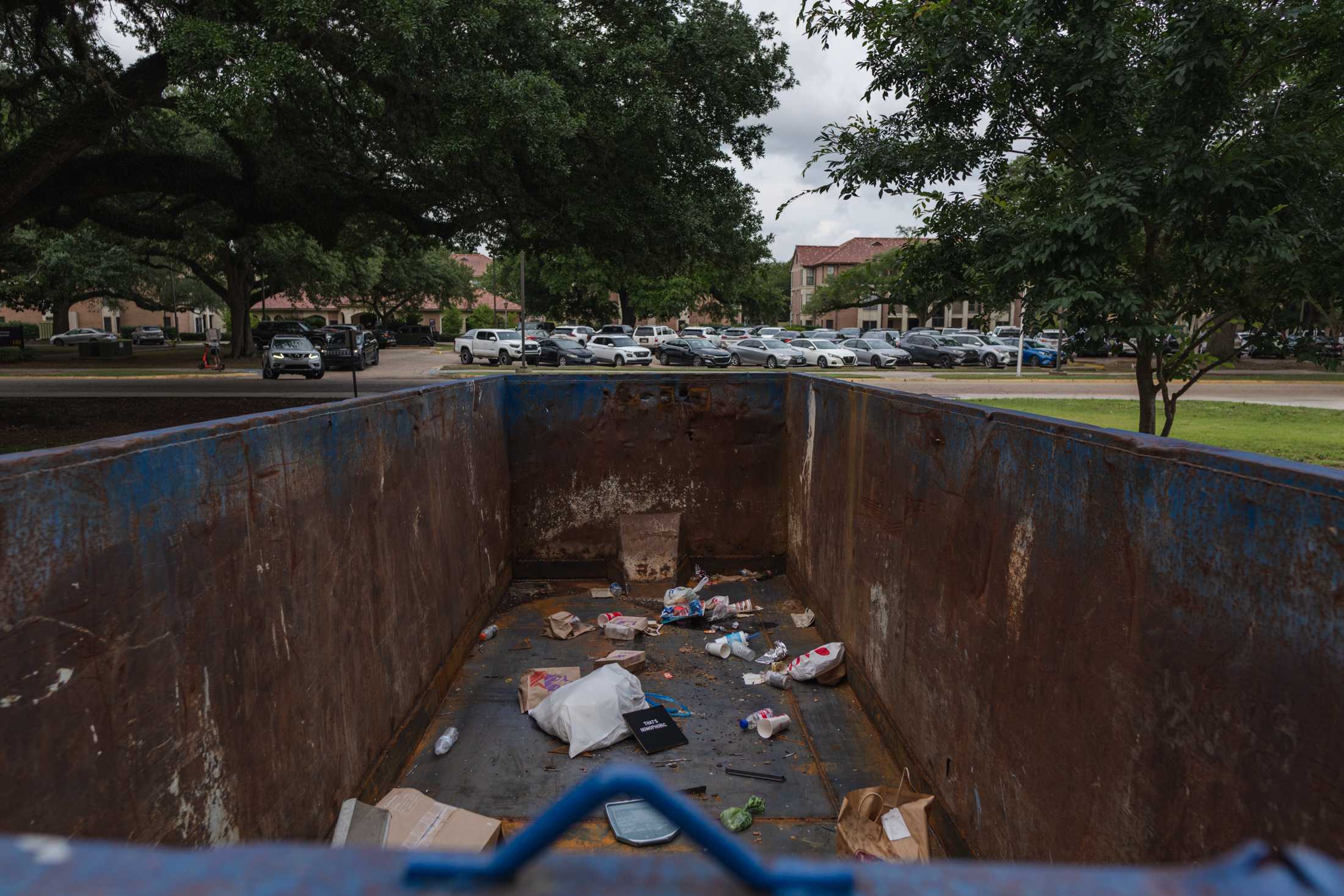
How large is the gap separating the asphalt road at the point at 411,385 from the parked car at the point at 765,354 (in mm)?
5589

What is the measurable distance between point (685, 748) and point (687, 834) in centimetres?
370

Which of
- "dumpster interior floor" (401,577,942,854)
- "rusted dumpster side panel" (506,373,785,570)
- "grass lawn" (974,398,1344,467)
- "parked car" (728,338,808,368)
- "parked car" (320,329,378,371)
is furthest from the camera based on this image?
"parked car" (728,338,808,368)

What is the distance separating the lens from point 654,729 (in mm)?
4188

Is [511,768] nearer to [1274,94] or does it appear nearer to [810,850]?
[810,850]

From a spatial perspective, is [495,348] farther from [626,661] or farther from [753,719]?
[753,719]

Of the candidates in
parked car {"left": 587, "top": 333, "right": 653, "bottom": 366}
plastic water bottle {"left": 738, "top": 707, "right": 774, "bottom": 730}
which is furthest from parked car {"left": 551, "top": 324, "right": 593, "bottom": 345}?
plastic water bottle {"left": 738, "top": 707, "right": 774, "bottom": 730}

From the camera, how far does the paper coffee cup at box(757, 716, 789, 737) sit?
424cm

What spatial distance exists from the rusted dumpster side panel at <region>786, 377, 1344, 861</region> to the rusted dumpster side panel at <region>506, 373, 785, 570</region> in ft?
10.4

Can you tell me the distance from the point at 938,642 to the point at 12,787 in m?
3.07

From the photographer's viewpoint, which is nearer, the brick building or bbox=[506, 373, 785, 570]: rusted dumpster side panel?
bbox=[506, 373, 785, 570]: rusted dumpster side panel

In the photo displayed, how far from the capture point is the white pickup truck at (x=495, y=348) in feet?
118

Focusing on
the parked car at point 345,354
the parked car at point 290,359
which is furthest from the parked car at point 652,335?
the parked car at point 290,359

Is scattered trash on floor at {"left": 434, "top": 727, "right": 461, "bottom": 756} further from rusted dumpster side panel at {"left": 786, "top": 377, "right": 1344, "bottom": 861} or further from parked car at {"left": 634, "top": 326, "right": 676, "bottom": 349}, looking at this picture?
parked car at {"left": 634, "top": 326, "right": 676, "bottom": 349}

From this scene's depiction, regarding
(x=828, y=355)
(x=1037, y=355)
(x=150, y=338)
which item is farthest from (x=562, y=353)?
(x=150, y=338)
